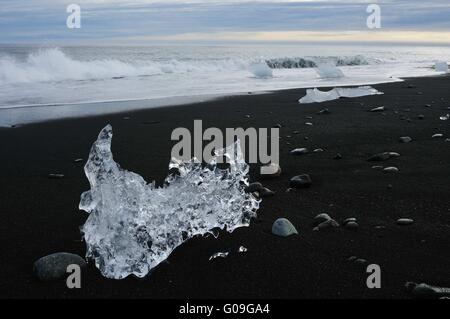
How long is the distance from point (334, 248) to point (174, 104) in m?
7.73

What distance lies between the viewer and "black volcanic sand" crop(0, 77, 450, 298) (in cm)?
250

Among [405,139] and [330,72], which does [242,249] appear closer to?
[405,139]

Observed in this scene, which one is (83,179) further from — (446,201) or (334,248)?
(446,201)

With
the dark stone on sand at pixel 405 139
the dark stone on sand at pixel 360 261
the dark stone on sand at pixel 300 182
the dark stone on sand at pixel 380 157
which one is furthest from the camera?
the dark stone on sand at pixel 405 139

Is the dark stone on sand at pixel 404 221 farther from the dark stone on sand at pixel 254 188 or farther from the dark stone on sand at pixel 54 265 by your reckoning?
the dark stone on sand at pixel 54 265

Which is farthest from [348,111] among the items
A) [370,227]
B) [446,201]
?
[370,227]

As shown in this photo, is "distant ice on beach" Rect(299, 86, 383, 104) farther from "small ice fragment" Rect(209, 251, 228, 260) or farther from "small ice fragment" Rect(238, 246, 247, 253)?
"small ice fragment" Rect(209, 251, 228, 260)

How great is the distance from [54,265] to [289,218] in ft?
5.06

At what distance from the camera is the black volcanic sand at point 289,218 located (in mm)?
2500

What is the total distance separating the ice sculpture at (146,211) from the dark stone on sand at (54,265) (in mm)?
88

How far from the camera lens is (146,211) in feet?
9.34

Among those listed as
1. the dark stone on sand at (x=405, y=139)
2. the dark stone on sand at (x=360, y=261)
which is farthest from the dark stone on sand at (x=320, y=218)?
the dark stone on sand at (x=405, y=139)

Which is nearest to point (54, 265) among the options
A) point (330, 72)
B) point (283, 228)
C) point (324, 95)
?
point (283, 228)

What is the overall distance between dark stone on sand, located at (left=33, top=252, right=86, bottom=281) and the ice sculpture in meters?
0.09
